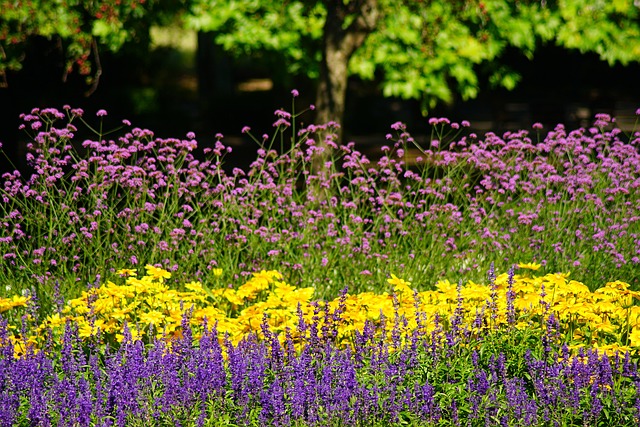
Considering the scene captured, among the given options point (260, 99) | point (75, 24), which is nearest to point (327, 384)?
point (75, 24)

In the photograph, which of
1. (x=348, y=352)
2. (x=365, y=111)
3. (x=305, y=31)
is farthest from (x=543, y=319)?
(x=365, y=111)

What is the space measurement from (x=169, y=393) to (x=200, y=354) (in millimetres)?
314

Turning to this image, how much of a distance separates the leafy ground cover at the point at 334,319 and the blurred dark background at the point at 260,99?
7787mm

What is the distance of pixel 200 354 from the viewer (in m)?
4.11

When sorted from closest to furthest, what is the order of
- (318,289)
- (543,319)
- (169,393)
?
(169,393) < (543,319) < (318,289)

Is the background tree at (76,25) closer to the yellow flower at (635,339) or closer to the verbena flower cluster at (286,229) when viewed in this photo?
the verbena flower cluster at (286,229)

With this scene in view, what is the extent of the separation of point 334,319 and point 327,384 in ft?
2.35

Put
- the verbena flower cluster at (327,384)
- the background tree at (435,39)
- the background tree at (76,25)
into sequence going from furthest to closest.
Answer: the background tree at (435,39)
the background tree at (76,25)
the verbena flower cluster at (327,384)

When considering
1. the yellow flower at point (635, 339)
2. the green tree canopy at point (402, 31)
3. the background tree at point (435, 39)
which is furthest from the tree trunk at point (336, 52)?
the yellow flower at point (635, 339)

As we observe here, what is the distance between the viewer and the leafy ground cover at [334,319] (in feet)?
12.9

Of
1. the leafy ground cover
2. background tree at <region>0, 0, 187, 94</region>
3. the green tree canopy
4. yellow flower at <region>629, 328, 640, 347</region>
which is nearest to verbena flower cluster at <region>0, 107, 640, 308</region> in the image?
the leafy ground cover

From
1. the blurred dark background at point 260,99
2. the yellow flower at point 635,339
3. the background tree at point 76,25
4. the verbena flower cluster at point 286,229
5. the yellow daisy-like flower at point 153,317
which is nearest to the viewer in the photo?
the yellow flower at point 635,339

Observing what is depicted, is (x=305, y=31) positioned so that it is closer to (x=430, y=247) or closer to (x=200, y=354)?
(x=430, y=247)

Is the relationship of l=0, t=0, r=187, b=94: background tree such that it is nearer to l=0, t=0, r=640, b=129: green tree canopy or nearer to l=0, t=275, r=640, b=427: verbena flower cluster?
l=0, t=0, r=640, b=129: green tree canopy
